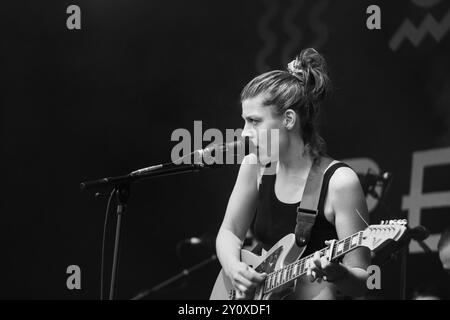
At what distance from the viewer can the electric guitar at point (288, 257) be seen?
2773 mm

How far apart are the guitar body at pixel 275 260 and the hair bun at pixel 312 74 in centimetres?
67

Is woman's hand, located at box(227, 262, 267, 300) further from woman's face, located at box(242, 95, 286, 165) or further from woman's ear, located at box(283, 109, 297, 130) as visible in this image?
woman's ear, located at box(283, 109, 297, 130)

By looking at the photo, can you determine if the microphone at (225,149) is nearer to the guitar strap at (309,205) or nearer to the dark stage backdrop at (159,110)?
the guitar strap at (309,205)

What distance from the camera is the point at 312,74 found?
331cm

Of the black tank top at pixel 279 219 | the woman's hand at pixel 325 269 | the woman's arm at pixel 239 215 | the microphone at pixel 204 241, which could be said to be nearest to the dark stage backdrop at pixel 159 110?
the microphone at pixel 204 241

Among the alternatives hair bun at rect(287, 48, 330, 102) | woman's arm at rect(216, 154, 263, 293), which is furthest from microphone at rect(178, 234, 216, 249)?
hair bun at rect(287, 48, 330, 102)

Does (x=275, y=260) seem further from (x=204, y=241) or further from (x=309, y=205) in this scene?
(x=204, y=241)

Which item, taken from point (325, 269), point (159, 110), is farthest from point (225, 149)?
point (159, 110)

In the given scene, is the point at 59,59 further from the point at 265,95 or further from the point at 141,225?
the point at 265,95

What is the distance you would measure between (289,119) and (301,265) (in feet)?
2.21

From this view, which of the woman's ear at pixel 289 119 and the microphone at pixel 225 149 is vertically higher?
the woman's ear at pixel 289 119
